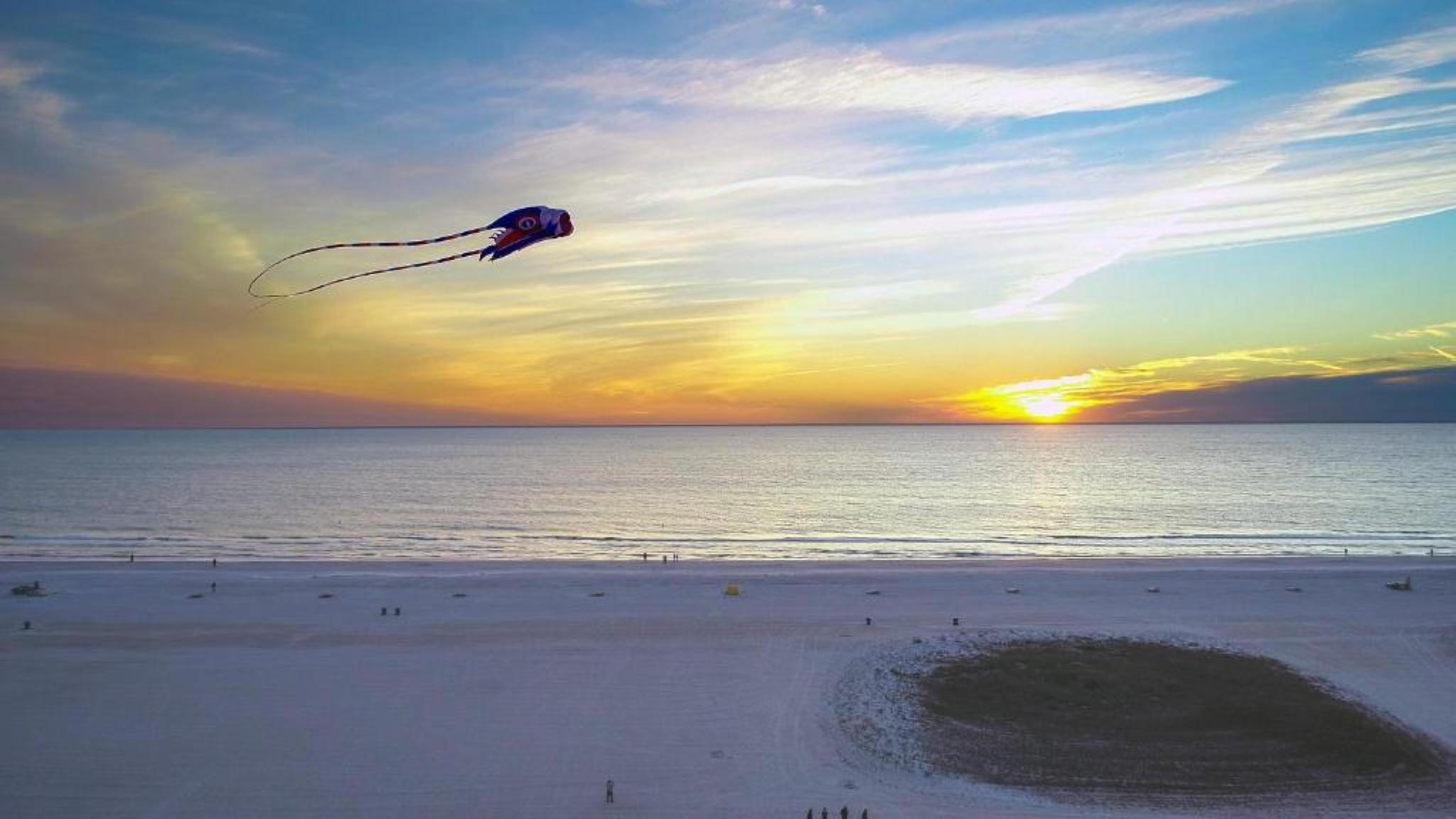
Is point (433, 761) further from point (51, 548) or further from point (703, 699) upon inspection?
point (51, 548)

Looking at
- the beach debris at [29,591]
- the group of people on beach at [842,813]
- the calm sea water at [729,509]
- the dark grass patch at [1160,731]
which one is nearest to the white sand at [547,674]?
the group of people on beach at [842,813]

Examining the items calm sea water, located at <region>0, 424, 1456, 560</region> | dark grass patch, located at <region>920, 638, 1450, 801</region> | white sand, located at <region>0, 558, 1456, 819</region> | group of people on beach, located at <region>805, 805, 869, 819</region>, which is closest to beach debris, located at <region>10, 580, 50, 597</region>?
white sand, located at <region>0, 558, 1456, 819</region>

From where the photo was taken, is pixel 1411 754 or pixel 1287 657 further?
pixel 1287 657

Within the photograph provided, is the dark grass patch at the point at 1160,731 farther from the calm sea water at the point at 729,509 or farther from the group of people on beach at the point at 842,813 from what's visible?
the calm sea water at the point at 729,509

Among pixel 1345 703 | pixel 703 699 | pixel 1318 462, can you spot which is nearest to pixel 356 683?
pixel 703 699

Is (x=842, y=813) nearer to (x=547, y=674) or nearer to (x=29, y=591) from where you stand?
(x=547, y=674)
